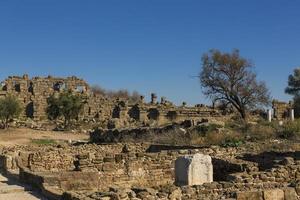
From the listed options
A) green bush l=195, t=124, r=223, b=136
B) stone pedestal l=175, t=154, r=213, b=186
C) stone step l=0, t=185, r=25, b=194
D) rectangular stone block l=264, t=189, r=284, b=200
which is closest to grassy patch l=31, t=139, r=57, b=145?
green bush l=195, t=124, r=223, b=136

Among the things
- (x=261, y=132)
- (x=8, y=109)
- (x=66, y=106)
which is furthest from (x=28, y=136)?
(x=261, y=132)

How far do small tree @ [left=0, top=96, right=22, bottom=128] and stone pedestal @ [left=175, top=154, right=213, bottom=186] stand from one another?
3293cm

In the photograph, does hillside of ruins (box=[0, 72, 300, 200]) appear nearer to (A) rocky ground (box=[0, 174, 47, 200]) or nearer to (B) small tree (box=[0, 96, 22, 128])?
(A) rocky ground (box=[0, 174, 47, 200])

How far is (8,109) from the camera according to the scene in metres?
42.8

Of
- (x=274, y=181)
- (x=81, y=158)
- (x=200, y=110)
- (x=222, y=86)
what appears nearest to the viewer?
(x=274, y=181)

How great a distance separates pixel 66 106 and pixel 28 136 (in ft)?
30.4

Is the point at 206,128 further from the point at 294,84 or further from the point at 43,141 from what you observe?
the point at 294,84

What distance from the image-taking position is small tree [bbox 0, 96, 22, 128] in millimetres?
42375

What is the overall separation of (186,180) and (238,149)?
20.5 ft

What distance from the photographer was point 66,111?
45344 millimetres

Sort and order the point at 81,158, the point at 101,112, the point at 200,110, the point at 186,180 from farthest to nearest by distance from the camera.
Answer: the point at 101,112
the point at 200,110
the point at 81,158
the point at 186,180

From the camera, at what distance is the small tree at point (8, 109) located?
4238cm

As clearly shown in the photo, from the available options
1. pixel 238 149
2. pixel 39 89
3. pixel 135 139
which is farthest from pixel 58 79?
pixel 238 149

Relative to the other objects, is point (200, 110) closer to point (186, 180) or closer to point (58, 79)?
point (58, 79)
